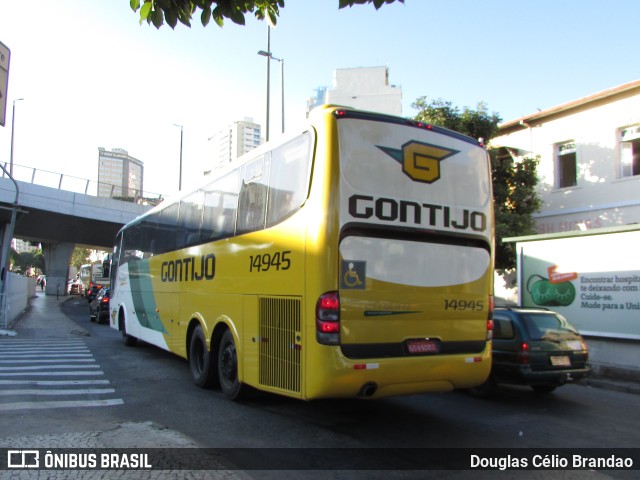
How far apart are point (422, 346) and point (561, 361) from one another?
360 centimetres

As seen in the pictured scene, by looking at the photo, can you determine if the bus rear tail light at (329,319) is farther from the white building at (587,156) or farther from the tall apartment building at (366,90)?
the tall apartment building at (366,90)

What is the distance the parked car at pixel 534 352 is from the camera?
7.87m

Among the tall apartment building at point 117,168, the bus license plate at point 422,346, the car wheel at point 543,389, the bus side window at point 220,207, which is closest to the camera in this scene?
the bus license plate at point 422,346

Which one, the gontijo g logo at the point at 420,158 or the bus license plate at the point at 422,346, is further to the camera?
the gontijo g logo at the point at 420,158

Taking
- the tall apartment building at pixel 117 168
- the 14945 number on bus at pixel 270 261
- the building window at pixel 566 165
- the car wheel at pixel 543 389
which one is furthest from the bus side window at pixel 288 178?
the tall apartment building at pixel 117 168

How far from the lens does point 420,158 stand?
6.04 m

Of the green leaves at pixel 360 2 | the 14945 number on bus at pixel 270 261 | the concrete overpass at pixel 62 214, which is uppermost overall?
the concrete overpass at pixel 62 214

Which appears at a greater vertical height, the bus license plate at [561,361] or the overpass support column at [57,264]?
the overpass support column at [57,264]

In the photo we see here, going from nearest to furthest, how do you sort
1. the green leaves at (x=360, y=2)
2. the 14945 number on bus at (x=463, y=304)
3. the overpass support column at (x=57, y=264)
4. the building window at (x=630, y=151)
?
the green leaves at (x=360, y=2), the 14945 number on bus at (x=463, y=304), the building window at (x=630, y=151), the overpass support column at (x=57, y=264)

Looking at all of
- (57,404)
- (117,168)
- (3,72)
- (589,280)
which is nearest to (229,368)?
(57,404)

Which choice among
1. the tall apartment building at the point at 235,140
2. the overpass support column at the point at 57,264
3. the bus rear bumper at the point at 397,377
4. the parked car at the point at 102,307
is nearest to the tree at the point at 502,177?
the bus rear bumper at the point at 397,377

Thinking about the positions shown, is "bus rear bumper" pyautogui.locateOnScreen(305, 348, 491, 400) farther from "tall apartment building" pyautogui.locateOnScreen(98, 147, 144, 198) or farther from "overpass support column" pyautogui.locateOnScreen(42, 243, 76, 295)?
"tall apartment building" pyautogui.locateOnScreen(98, 147, 144, 198)

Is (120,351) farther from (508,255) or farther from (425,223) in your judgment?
(508,255)

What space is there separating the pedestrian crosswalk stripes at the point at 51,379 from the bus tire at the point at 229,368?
4.93 ft
